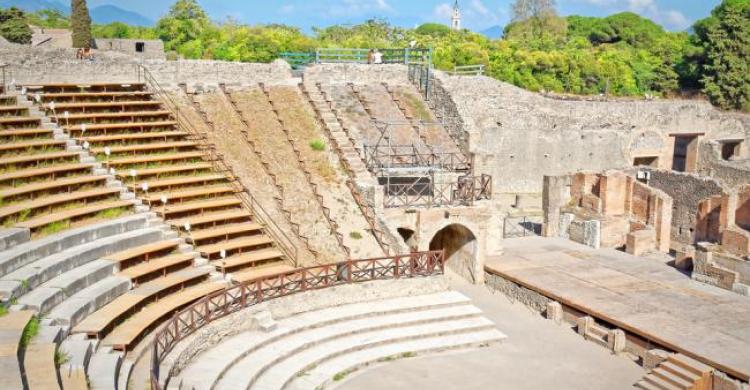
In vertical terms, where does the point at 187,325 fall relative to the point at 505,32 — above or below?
below

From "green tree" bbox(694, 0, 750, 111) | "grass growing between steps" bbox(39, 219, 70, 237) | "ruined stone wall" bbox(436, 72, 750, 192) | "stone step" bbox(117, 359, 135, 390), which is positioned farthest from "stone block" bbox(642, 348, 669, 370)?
"green tree" bbox(694, 0, 750, 111)

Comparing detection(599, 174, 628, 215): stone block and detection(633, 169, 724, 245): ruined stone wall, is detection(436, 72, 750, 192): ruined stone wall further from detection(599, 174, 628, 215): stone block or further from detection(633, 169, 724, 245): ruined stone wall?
detection(599, 174, 628, 215): stone block

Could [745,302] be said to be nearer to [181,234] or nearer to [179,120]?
[181,234]

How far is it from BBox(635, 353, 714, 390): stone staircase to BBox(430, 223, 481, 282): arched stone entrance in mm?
7677

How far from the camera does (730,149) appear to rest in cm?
4609

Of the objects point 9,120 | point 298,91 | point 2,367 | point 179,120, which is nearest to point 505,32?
point 298,91

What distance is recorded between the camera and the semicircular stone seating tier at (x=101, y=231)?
1318 cm

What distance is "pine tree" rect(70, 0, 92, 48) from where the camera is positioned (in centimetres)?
3512

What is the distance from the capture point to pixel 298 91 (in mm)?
29562

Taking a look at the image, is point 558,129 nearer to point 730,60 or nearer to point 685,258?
point 685,258

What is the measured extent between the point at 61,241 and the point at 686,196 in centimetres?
A: 2470

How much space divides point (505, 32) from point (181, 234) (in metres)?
64.5

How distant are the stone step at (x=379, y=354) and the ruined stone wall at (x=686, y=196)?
590 inches

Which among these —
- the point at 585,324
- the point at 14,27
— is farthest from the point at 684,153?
the point at 14,27
